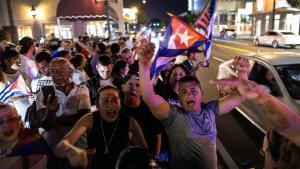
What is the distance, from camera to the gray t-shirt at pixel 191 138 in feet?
9.19

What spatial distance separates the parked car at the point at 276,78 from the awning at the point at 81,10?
19.5 meters

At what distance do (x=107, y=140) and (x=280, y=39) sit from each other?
25987 mm

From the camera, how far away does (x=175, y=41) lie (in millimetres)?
4426

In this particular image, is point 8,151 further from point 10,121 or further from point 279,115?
point 279,115

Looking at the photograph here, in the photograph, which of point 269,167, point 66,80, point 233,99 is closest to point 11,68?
point 66,80

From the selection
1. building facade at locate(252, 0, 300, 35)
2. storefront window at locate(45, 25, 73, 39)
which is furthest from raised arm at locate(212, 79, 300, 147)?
building facade at locate(252, 0, 300, 35)

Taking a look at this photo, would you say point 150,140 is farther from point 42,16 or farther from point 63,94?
point 42,16

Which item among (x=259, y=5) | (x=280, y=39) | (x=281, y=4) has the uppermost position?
(x=259, y=5)

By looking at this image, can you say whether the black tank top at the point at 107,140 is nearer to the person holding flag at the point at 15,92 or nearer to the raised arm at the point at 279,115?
the raised arm at the point at 279,115

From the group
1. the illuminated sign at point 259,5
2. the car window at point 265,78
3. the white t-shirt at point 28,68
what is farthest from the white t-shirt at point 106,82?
the illuminated sign at point 259,5

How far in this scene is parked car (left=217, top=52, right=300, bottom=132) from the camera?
534 cm

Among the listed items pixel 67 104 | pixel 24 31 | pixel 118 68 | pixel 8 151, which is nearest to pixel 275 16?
pixel 24 31

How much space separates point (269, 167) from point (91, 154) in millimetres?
1363

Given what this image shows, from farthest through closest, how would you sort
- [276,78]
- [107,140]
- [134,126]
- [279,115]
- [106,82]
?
[276,78] → [106,82] → [134,126] → [107,140] → [279,115]
